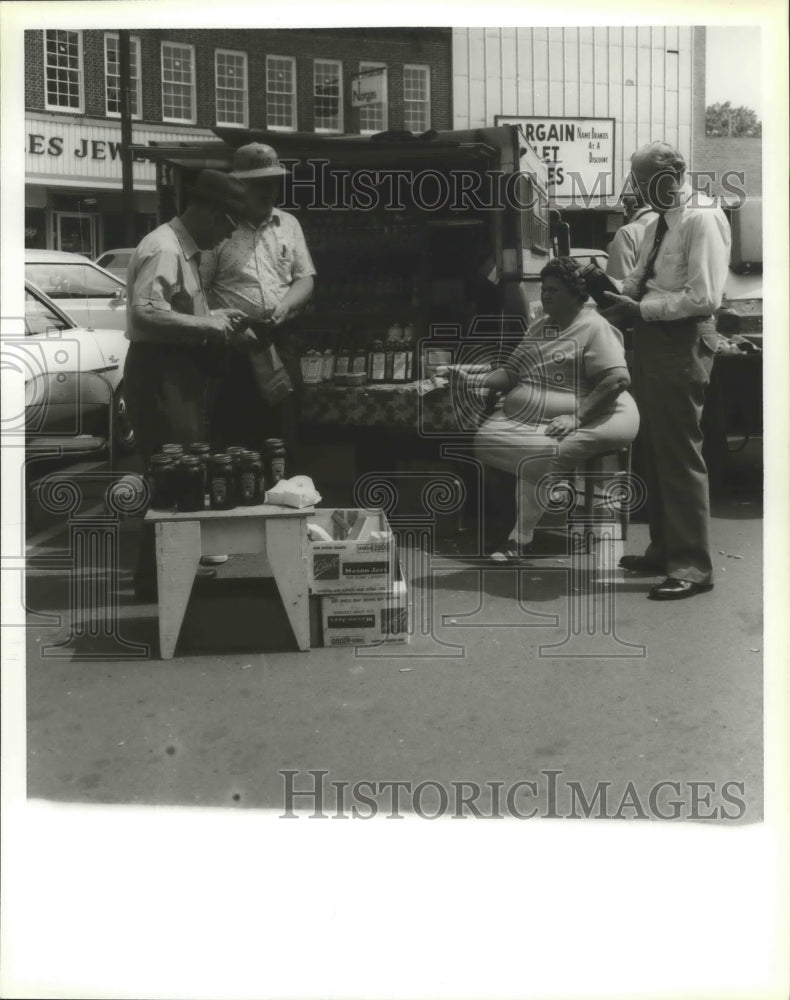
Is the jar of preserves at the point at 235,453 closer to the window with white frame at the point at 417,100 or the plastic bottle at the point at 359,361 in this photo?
the plastic bottle at the point at 359,361

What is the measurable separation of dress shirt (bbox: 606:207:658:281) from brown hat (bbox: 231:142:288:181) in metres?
1.35

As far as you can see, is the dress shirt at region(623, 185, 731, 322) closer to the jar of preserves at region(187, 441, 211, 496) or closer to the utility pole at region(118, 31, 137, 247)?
the jar of preserves at region(187, 441, 211, 496)

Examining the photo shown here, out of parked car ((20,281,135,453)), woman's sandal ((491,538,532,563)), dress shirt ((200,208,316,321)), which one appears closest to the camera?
parked car ((20,281,135,453))

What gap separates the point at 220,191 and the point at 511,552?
2.00 m

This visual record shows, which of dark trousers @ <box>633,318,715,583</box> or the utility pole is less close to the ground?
the utility pole

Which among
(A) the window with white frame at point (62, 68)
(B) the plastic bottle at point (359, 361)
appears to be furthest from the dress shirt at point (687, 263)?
(A) the window with white frame at point (62, 68)

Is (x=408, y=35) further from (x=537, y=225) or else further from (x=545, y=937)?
(x=545, y=937)

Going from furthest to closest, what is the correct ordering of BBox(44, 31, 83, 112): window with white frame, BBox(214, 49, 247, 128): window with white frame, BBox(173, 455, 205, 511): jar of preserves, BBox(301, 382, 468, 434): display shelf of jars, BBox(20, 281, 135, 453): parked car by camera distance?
1. BBox(301, 382, 468, 434): display shelf of jars
2. BBox(173, 455, 205, 511): jar of preserves
3. BBox(20, 281, 135, 453): parked car
4. BBox(214, 49, 247, 128): window with white frame
5. BBox(44, 31, 83, 112): window with white frame

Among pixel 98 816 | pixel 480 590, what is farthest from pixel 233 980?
pixel 480 590

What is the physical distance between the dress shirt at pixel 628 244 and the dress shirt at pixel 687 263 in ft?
0.09

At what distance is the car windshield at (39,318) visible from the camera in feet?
15.3

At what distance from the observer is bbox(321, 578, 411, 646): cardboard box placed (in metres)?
5.36

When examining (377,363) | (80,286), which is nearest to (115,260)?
(80,286)

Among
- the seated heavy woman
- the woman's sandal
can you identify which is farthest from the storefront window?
the woman's sandal
